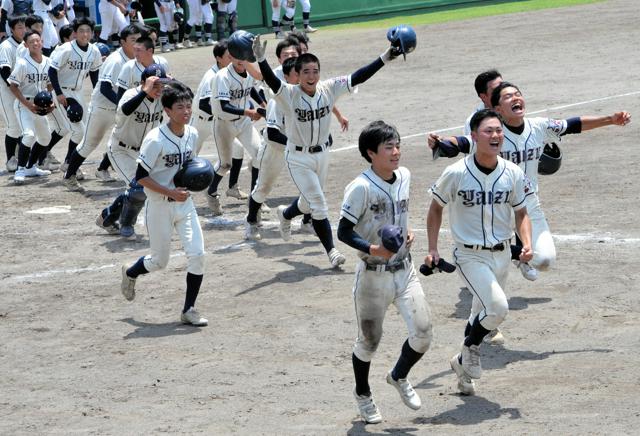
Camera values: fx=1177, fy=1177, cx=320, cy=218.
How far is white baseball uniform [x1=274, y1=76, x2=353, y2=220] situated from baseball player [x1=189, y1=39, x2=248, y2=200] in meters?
2.65

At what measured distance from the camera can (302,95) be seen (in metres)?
11.1

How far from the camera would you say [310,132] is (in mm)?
11188

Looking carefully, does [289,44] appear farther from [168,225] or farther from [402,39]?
[168,225]

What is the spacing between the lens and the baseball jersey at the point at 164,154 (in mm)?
9664

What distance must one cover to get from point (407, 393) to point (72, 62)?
9.94 meters

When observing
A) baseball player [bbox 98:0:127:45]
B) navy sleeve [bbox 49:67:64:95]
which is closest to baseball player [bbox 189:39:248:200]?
navy sleeve [bbox 49:67:64:95]

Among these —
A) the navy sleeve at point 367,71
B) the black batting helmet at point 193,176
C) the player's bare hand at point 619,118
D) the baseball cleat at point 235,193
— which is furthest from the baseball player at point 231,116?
the player's bare hand at point 619,118

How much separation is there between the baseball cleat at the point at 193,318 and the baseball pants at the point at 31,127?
23.6ft

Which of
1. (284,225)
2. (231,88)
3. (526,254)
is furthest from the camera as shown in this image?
(231,88)

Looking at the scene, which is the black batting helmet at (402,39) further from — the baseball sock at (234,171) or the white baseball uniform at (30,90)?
the white baseball uniform at (30,90)

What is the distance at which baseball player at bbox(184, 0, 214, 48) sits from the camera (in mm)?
29038

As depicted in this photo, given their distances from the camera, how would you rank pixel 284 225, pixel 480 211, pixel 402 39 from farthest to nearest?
pixel 284 225 < pixel 402 39 < pixel 480 211

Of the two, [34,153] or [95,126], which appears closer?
[95,126]

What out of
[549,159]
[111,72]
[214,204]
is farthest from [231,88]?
[549,159]
